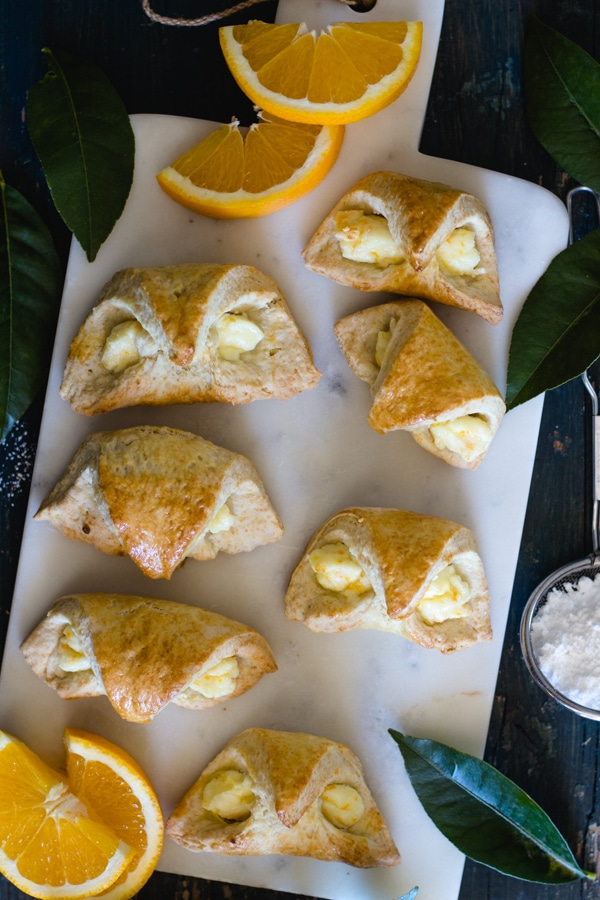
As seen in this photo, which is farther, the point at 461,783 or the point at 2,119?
the point at 2,119

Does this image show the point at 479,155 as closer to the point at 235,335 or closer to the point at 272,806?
the point at 235,335

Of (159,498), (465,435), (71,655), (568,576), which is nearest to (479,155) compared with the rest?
(465,435)

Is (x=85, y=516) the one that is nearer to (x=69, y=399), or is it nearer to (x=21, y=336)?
(x=69, y=399)

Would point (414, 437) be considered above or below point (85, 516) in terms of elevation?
above

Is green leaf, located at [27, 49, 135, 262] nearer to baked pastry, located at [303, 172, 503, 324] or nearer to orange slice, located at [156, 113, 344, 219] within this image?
orange slice, located at [156, 113, 344, 219]

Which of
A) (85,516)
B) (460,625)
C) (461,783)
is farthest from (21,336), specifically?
(461,783)

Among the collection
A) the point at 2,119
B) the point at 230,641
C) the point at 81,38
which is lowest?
the point at 230,641
